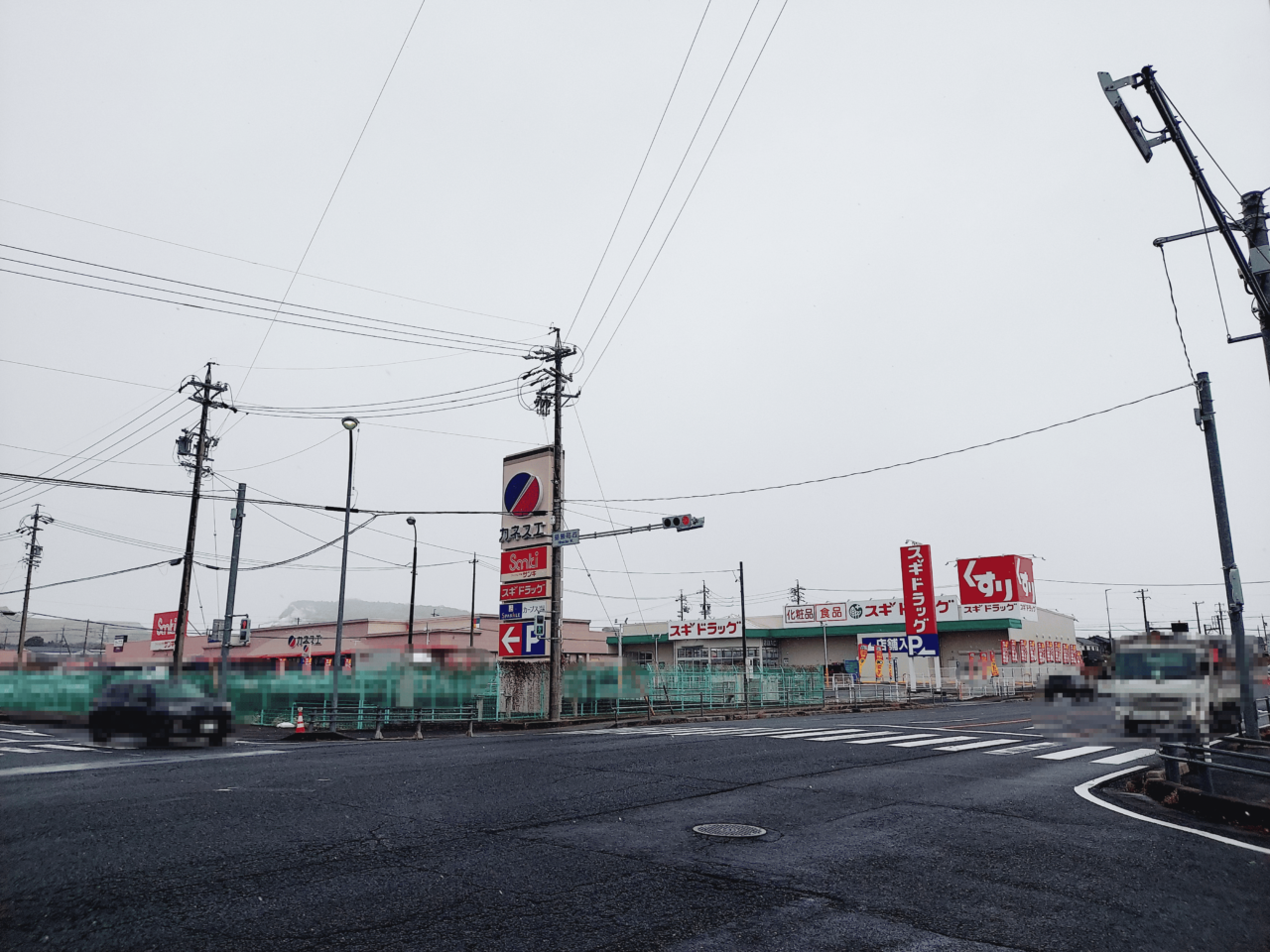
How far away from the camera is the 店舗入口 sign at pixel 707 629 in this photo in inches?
2352

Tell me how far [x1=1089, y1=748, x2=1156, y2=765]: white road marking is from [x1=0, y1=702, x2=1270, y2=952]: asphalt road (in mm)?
3640

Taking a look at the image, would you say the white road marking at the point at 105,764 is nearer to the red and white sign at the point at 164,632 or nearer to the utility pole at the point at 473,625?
the utility pole at the point at 473,625

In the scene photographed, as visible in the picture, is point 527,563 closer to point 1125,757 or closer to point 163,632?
point 1125,757

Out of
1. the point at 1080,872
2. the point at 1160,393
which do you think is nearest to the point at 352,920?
the point at 1080,872

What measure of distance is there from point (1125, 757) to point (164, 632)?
249 ft

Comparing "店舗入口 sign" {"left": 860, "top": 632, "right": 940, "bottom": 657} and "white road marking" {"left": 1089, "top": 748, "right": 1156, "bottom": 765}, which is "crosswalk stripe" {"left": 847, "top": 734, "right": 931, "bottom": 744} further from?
"店舗入口 sign" {"left": 860, "top": 632, "right": 940, "bottom": 657}

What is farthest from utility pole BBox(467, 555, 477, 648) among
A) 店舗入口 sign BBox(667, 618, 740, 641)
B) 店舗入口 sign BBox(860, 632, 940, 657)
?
店舗入口 sign BBox(860, 632, 940, 657)

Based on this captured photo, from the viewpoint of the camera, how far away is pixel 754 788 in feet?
35.0

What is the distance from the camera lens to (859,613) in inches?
2170

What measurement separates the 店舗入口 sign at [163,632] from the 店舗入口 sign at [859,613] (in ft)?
172

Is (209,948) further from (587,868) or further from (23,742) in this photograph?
(23,742)

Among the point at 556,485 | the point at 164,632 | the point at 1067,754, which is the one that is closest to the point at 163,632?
the point at 164,632

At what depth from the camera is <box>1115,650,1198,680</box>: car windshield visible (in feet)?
36.2

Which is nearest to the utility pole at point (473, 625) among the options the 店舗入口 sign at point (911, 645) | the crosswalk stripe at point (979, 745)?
the 店舗入口 sign at point (911, 645)
